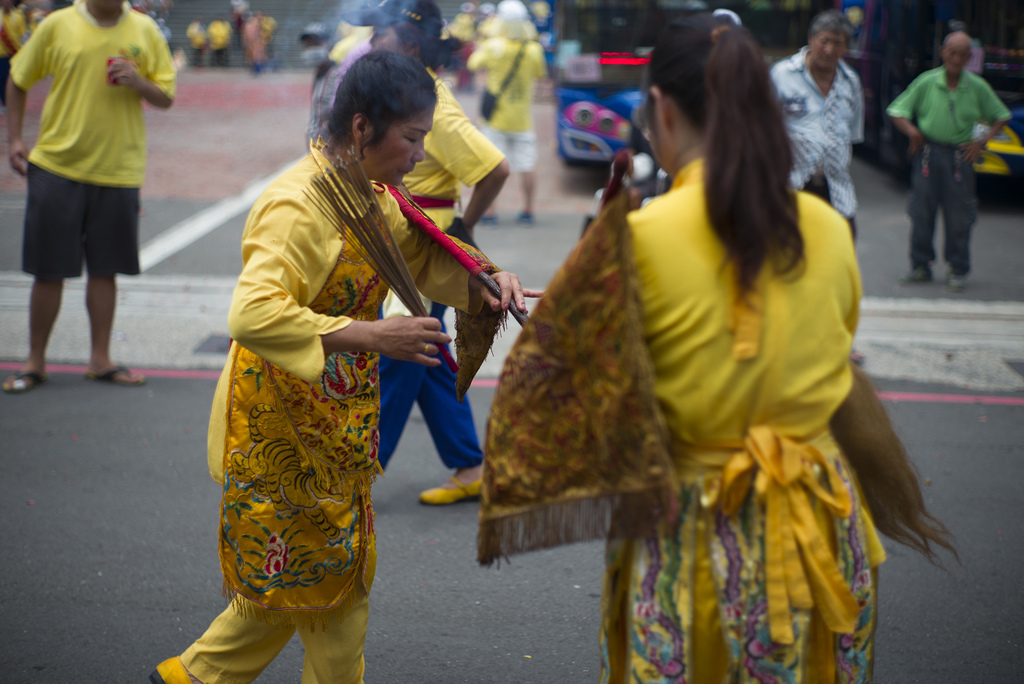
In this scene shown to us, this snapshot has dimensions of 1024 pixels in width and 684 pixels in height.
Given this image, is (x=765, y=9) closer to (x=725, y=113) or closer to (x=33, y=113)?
(x=725, y=113)

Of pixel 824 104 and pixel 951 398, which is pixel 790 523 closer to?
pixel 951 398

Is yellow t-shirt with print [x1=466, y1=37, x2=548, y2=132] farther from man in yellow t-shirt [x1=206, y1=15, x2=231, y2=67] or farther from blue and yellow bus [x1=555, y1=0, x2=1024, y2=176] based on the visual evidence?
man in yellow t-shirt [x1=206, y1=15, x2=231, y2=67]

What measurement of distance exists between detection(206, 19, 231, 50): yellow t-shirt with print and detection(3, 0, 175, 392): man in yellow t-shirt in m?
24.8

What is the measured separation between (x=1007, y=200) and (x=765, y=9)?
3510 millimetres

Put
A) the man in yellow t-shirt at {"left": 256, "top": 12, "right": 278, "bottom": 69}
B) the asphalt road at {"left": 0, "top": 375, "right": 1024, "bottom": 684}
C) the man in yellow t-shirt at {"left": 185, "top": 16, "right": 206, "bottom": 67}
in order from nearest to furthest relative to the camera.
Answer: the asphalt road at {"left": 0, "top": 375, "right": 1024, "bottom": 684}, the man in yellow t-shirt at {"left": 256, "top": 12, "right": 278, "bottom": 69}, the man in yellow t-shirt at {"left": 185, "top": 16, "right": 206, "bottom": 67}

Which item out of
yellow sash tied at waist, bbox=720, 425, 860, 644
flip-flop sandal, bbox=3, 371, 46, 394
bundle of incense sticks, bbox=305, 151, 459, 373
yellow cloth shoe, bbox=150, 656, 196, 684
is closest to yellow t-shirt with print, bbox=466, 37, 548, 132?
flip-flop sandal, bbox=3, 371, 46, 394

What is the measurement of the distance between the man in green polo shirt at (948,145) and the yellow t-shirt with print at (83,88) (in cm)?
546

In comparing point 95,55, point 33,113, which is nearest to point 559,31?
point 95,55

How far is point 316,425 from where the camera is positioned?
2.05m

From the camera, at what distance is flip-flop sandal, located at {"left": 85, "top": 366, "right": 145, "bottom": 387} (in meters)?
4.95

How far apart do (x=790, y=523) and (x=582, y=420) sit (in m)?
0.41

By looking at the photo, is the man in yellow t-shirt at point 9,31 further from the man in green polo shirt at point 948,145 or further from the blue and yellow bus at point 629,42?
the man in green polo shirt at point 948,145

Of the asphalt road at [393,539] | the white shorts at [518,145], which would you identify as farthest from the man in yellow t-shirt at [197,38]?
the asphalt road at [393,539]

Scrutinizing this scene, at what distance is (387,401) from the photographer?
352cm
